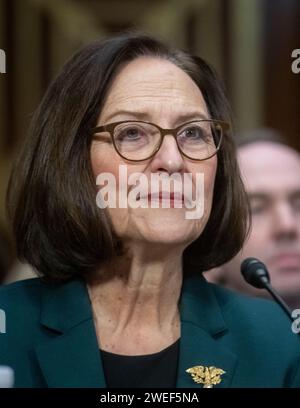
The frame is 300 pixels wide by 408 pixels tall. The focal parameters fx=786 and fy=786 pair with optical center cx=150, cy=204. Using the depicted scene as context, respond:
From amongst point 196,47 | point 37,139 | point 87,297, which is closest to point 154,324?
point 87,297

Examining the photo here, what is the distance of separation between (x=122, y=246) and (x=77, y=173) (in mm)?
131

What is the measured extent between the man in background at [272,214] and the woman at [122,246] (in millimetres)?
233

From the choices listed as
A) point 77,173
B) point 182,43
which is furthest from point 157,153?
point 182,43

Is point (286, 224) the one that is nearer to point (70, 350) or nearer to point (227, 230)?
point (227, 230)

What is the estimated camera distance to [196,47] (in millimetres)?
1625

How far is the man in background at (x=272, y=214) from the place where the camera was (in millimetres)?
1466

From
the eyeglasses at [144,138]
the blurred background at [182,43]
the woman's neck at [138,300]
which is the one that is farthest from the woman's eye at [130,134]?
the blurred background at [182,43]

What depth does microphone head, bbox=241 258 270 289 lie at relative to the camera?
1.16 meters

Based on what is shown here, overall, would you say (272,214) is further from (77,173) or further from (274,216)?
(77,173)

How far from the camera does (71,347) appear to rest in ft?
3.74

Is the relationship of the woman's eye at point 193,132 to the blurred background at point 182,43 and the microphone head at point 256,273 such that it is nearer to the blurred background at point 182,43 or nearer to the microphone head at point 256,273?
the microphone head at point 256,273

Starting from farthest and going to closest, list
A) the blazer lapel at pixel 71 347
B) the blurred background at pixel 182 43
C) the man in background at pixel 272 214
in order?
1. the blurred background at pixel 182 43
2. the man in background at pixel 272 214
3. the blazer lapel at pixel 71 347

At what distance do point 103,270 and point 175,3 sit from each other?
0.83 m

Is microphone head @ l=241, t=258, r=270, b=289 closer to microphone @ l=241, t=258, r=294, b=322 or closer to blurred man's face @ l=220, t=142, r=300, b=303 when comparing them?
microphone @ l=241, t=258, r=294, b=322
